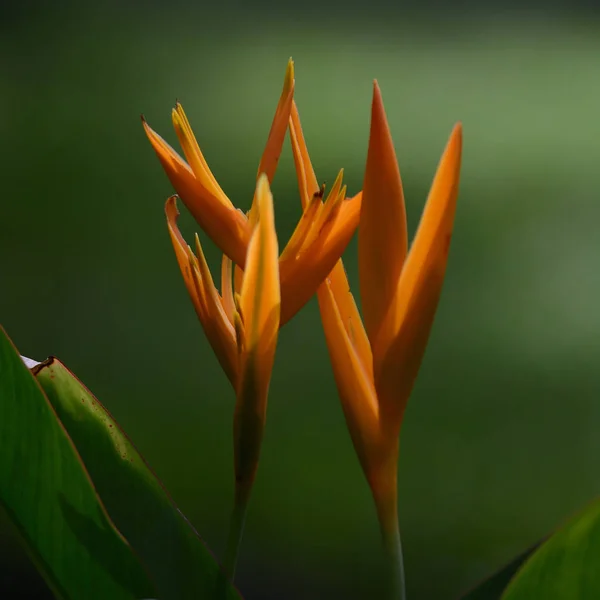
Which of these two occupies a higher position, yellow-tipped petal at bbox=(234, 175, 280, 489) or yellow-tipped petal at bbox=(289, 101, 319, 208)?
yellow-tipped petal at bbox=(289, 101, 319, 208)

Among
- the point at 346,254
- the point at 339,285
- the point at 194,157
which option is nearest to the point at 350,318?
the point at 339,285

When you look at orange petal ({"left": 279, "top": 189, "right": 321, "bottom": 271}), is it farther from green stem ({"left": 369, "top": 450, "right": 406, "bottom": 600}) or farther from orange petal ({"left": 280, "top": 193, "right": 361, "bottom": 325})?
green stem ({"left": 369, "top": 450, "right": 406, "bottom": 600})

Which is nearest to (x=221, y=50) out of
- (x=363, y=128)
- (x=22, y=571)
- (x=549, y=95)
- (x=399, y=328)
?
(x=363, y=128)

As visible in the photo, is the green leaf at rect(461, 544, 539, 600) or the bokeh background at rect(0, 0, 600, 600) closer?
the green leaf at rect(461, 544, 539, 600)

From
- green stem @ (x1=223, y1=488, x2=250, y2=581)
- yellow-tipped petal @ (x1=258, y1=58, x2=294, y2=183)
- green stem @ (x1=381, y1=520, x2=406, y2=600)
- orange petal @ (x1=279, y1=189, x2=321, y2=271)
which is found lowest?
green stem @ (x1=381, y1=520, x2=406, y2=600)

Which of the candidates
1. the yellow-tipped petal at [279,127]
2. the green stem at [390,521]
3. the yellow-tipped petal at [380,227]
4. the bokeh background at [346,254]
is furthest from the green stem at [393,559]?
the bokeh background at [346,254]

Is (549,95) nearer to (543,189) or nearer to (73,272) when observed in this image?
(543,189)

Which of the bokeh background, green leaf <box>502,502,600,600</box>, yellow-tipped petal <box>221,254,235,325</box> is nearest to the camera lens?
green leaf <box>502,502,600,600</box>

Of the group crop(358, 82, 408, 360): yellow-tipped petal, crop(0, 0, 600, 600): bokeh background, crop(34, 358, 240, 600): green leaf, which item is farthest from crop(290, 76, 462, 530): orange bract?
crop(0, 0, 600, 600): bokeh background
